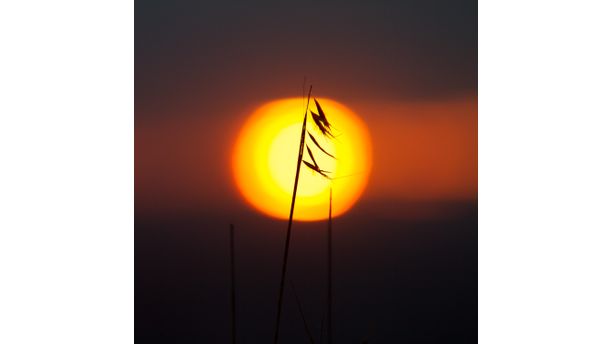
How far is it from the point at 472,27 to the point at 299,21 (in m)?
0.56

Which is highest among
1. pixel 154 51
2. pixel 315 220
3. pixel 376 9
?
pixel 376 9

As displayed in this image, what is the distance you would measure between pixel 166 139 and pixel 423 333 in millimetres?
1052

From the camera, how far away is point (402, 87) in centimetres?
214

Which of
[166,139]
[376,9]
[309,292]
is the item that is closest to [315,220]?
[309,292]

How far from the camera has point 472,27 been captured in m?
2.15

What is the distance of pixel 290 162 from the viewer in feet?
6.79

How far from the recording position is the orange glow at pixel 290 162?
2025 mm

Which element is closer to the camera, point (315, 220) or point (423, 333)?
point (315, 220)

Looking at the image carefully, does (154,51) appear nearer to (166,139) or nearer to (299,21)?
(166,139)

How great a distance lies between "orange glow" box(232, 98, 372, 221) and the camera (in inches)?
79.7

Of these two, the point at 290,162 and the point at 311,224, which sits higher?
the point at 290,162

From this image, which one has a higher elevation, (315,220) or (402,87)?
(402,87)

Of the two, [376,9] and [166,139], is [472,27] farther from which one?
[166,139]

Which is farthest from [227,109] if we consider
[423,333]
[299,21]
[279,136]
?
[423,333]
